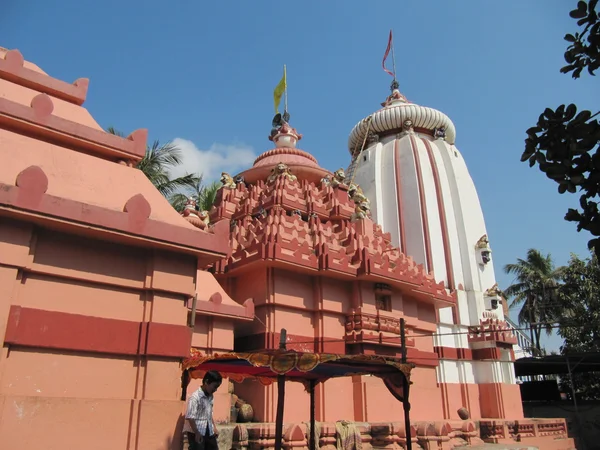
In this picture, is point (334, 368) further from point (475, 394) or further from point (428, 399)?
point (475, 394)

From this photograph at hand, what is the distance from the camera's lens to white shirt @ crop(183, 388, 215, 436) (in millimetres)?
6094

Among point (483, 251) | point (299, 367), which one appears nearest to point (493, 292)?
point (483, 251)

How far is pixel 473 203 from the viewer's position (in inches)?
1006

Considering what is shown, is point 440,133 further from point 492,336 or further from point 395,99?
point 492,336

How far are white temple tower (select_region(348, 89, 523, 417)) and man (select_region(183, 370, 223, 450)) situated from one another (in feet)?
48.3

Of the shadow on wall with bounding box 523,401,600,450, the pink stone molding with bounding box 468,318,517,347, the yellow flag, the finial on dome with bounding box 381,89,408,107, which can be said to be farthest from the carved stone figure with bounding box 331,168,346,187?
the finial on dome with bounding box 381,89,408,107

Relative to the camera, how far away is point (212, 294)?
11211 millimetres

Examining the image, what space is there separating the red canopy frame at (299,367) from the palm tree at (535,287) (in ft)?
84.1

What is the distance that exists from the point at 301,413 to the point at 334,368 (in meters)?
4.42

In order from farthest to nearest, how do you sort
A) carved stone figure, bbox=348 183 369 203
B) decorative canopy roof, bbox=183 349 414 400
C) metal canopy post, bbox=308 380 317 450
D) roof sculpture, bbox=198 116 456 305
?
carved stone figure, bbox=348 183 369 203
roof sculpture, bbox=198 116 456 305
metal canopy post, bbox=308 380 317 450
decorative canopy roof, bbox=183 349 414 400

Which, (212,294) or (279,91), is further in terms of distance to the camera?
(279,91)

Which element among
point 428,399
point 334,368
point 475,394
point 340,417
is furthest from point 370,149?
point 334,368

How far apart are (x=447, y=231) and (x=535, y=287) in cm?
1173

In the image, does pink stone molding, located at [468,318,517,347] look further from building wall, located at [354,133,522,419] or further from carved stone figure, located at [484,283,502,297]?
carved stone figure, located at [484,283,502,297]
